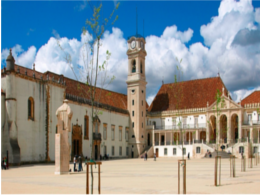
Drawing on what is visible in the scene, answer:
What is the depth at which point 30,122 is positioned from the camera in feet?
128

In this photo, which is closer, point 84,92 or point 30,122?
point 30,122

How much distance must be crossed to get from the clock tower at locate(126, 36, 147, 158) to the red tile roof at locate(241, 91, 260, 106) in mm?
18456

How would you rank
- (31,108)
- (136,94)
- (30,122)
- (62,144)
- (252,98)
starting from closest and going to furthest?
(62,144)
(30,122)
(31,108)
(252,98)
(136,94)

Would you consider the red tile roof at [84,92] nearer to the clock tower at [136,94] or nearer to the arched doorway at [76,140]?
the clock tower at [136,94]

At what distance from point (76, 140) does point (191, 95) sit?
90.8 ft

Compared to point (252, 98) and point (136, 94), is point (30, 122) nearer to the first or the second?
point (136, 94)

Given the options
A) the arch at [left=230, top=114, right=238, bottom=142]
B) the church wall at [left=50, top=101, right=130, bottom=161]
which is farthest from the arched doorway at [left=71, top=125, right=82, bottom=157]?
the arch at [left=230, top=114, right=238, bottom=142]

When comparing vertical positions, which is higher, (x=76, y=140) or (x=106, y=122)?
(x=106, y=122)

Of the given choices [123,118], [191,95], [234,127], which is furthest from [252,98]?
[123,118]

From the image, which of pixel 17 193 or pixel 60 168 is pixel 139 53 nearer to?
pixel 60 168

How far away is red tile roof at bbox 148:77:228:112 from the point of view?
2468 inches

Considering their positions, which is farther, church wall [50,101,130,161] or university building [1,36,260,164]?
church wall [50,101,130,161]

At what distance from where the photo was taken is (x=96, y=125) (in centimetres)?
5247

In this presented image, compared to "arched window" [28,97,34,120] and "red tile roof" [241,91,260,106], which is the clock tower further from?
"arched window" [28,97,34,120]
